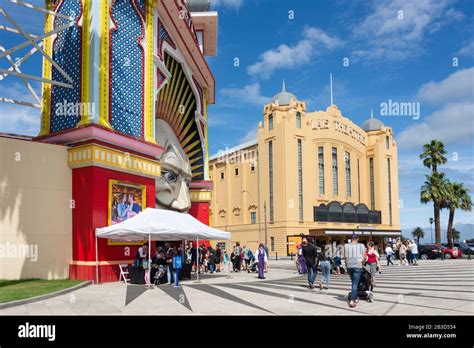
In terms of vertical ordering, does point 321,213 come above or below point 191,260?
above

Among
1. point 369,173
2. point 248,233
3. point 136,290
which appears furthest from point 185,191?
point 369,173

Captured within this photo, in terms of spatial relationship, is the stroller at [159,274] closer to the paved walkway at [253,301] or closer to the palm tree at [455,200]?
the paved walkway at [253,301]

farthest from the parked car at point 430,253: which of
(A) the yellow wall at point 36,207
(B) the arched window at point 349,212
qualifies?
(A) the yellow wall at point 36,207

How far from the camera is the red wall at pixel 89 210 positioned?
18094 millimetres

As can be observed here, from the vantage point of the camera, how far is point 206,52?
39781 millimetres

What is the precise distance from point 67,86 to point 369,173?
5449cm

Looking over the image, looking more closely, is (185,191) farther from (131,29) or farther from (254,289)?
(254,289)

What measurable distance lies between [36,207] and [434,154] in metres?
53.7

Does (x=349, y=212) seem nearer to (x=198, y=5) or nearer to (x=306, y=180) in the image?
(x=306, y=180)

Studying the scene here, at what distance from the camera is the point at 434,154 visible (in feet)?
197

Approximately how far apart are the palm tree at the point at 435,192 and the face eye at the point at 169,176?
132 ft

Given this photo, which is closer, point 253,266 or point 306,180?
point 253,266

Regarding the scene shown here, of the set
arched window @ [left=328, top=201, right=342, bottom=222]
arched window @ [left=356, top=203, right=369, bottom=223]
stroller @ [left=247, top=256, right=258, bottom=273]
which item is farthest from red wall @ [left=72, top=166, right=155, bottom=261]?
arched window @ [left=356, top=203, right=369, bottom=223]

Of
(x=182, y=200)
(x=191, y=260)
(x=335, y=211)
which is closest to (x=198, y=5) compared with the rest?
(x=182, y=200)
